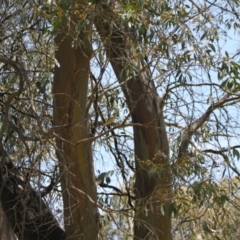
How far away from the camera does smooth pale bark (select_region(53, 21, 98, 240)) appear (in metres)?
4.45

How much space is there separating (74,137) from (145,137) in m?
0.92

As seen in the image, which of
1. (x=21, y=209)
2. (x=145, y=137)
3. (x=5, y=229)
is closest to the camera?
(x=5, y=229)

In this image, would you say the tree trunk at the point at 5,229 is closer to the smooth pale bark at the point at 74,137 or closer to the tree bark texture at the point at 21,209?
the tree bark texture at the point at 21,209

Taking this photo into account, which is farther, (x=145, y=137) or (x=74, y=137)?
(x=145, y=137)

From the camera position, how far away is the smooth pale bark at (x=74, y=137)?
4445 mm

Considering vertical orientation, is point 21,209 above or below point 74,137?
below

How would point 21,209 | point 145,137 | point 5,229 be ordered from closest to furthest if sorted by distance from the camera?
point 5,229 < point 21,209 < point 145,137

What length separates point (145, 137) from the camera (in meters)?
5.22

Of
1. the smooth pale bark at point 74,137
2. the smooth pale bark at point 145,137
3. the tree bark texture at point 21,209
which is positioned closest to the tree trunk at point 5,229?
the tree bark texture at point 21,209

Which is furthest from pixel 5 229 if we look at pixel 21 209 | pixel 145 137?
pixel 145 137

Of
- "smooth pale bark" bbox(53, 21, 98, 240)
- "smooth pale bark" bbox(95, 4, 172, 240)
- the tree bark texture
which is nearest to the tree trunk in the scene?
the tree bark texture

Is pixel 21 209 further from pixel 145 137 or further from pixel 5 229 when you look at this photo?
pixel 145 137

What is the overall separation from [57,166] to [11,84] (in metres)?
0.87

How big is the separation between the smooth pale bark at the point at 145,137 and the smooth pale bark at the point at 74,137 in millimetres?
269
